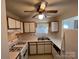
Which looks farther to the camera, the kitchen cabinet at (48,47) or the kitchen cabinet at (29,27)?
the kitchen cabinet at (29,27)

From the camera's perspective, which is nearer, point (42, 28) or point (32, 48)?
point (32, 48)

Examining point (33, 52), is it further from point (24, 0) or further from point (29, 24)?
point (24, 0)

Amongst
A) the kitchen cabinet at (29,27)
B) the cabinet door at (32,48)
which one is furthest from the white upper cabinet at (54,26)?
the cabinet door at (32,48)

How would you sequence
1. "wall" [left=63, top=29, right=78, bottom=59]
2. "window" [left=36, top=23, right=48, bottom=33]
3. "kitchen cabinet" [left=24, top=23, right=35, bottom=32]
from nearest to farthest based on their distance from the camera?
"wall" [left=63, top=29, right=78, bottom=59]
"kitchen cabinet" [left=24, top=23, right=35, bottom=32]
"window" [left=36, top=23, right=48, bottom=33]

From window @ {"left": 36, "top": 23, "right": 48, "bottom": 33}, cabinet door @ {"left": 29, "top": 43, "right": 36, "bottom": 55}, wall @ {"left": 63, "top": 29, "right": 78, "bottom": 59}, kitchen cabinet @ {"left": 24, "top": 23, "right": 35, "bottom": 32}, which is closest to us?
wall @ {"left": 63, "top": 29, "right": 78, "bottom": 59}

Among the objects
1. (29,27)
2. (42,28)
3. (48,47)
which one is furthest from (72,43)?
(42,28)

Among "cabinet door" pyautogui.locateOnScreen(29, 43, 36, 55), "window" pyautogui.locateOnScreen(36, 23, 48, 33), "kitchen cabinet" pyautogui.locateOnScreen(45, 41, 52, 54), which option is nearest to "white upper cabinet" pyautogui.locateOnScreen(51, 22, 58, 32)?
"window" pyautogui.locateOnScreen(36, 23, 48, 33)

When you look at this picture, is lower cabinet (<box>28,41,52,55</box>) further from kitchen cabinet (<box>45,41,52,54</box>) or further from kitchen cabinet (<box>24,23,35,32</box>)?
kitchen cabinet (<box>24,23,35,32</box>)

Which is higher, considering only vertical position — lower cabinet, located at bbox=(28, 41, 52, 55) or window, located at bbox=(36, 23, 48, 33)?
window, located at bbox=(36, 23, 48, 33)

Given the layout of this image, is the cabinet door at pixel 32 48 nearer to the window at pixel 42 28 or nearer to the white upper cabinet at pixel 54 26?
the window at pixel 42 28

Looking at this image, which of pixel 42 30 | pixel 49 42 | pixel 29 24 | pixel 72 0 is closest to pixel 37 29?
pixel 42 30

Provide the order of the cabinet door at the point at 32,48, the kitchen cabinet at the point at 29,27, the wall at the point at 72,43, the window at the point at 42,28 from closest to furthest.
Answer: the wall at the point at 72,43 < the cabinet door at the point at 32,48 < the kitchen cabinet at the point at 29,27 < the window at the point at 42,28

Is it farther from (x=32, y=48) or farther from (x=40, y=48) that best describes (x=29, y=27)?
(x=40, y=48)

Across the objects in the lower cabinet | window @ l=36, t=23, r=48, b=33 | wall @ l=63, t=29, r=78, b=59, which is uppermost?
window @ l=36, t=23, r=48, b=33
